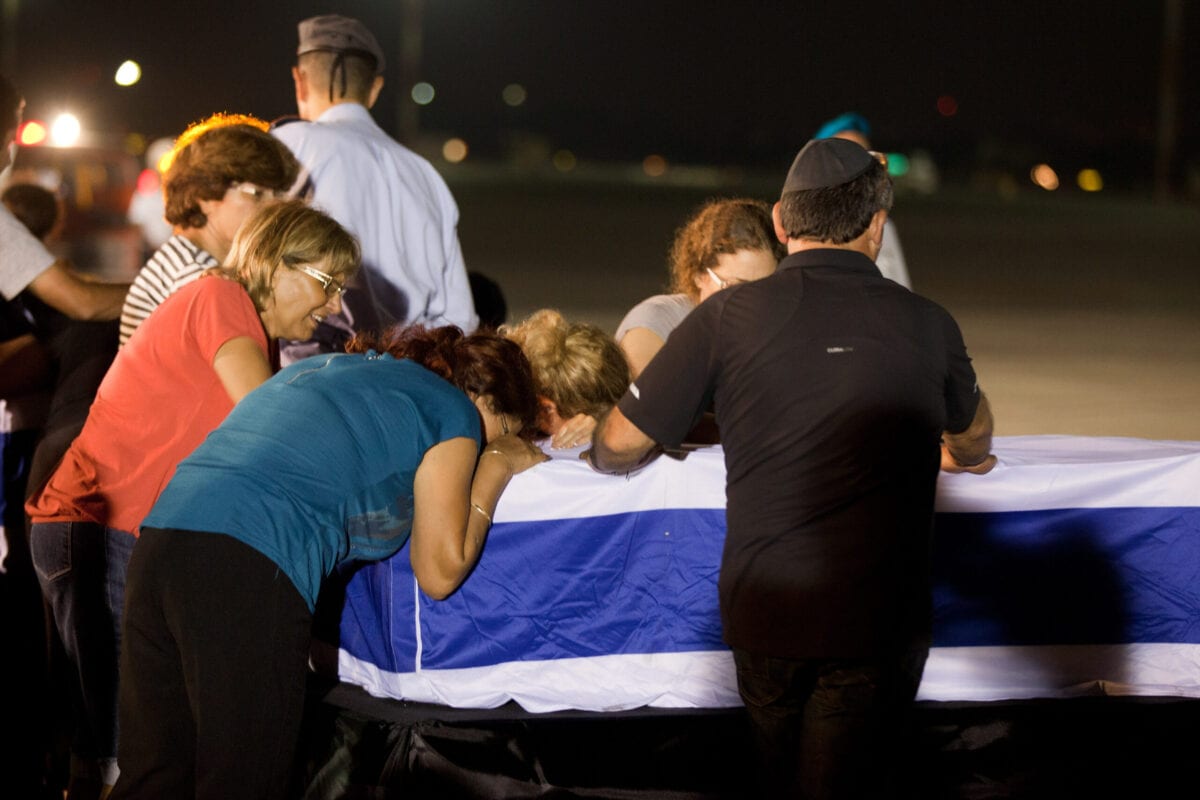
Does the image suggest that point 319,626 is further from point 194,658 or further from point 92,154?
point 92,154

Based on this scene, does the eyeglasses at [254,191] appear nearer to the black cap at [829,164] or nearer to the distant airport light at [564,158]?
the black cap at [829,164]

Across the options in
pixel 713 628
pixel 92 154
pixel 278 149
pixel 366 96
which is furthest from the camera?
pixel 92 154

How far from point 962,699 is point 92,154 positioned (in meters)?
17.8

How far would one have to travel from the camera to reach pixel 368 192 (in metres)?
4.71

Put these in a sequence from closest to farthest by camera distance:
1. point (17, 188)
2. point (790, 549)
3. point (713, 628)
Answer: point (790, 549), point (713, 628), point (17, 188)

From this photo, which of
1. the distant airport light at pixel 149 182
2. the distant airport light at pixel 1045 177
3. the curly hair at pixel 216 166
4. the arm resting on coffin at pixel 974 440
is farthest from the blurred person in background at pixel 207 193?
the distant airport light at pixel 1045 177

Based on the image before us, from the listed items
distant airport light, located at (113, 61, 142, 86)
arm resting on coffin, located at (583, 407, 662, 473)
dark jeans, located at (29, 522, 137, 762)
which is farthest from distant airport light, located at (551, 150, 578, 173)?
arm resting on coffin, located at (583, 407, 662, 473)

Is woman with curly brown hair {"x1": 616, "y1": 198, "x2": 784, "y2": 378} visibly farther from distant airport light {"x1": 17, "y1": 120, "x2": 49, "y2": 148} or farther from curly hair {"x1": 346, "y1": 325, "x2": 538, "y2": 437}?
distant airport light {"x1": 17, "y1": 120, "x2": 49, "y2": 148}

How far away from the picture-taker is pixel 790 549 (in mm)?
2639

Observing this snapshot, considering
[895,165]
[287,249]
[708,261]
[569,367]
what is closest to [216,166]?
[287,249]

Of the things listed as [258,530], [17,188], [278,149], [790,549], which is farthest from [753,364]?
[17,188]

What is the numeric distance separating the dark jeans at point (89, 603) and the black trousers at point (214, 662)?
0.79m

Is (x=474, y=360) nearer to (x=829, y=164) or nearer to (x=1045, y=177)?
(x=829, y=164)

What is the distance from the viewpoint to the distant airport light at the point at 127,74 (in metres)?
5.25
